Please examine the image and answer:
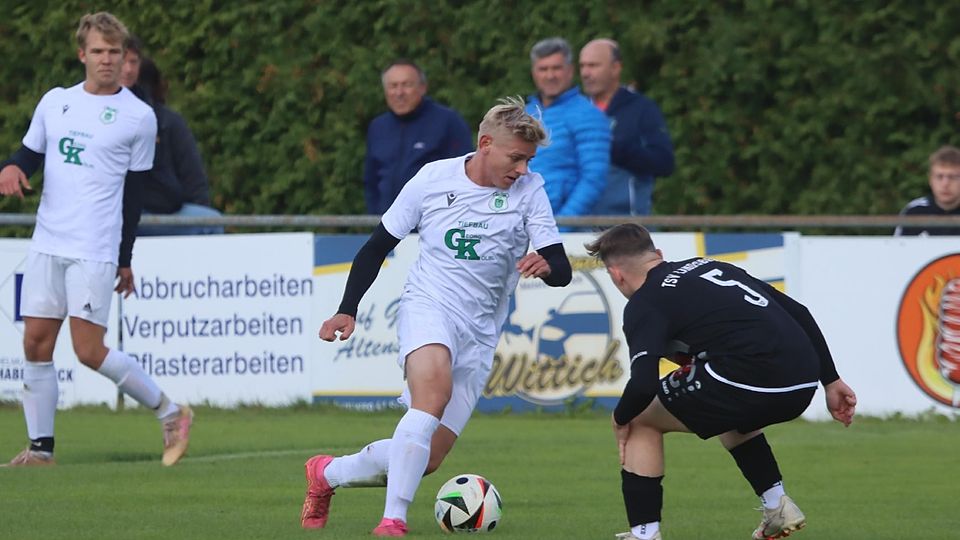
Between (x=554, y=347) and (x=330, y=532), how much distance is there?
5.91 m

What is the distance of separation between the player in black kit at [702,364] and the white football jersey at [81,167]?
377 cm

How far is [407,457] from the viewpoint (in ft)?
23.9

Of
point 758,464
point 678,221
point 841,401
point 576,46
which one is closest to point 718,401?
point 758,464

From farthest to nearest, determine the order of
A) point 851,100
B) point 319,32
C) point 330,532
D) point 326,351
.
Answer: point 319,32 → point 851,100 → point 326,351 → point 330,532

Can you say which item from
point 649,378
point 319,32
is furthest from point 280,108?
point 649,378

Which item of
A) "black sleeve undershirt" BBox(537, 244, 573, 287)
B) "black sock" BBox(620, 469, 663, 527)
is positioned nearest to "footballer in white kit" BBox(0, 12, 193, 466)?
"black sleeve undershirt" BBox(537, 244, 573, 287)

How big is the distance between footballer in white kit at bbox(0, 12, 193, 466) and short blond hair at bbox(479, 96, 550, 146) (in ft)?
10.3

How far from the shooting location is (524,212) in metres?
7.74

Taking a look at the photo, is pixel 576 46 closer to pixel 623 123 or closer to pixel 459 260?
pixel 623 123

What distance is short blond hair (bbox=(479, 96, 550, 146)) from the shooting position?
7.50 metres

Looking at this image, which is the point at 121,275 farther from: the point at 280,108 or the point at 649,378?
the point at 280,108

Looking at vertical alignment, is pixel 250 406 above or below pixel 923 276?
below

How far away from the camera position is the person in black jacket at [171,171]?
1348 cm

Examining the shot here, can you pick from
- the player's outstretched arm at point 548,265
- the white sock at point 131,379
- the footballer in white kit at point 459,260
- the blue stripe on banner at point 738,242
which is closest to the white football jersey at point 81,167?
the white sock at point 131,379
